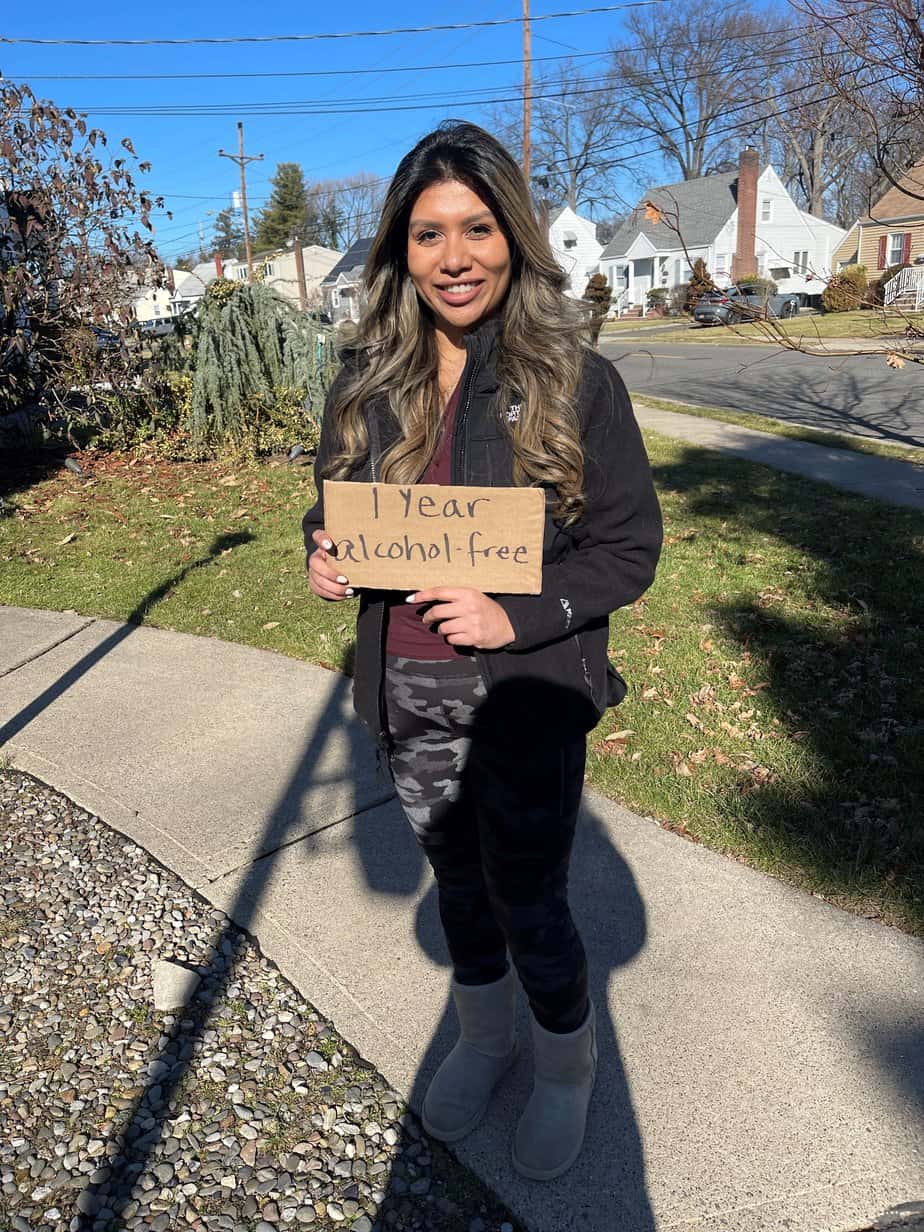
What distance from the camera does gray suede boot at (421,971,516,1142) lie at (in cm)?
206

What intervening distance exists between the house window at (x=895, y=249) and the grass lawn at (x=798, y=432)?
88.8ft

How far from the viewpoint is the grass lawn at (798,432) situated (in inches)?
352

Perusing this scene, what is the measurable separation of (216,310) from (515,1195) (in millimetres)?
9397

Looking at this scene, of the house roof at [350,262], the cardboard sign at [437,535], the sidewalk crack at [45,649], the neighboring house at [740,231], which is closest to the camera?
the cardboard sign at [437,535]

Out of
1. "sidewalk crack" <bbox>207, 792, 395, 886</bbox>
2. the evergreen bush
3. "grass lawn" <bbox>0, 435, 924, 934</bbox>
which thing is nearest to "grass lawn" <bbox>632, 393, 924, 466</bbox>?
"grass lawn" <bbox>0, 435, 924, 934</bbox>

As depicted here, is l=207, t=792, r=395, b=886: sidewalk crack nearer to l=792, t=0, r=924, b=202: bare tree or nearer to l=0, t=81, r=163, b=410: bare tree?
l=792, t=0, r=924, b=202: bare tree

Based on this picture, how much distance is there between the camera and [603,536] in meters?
1.70

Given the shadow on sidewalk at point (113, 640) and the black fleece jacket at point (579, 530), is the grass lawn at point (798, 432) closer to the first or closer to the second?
the shadow on sidewalk at point (113, 640)

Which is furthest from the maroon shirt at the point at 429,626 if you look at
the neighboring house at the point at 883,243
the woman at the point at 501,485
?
the neighboring house at the point at 883,243

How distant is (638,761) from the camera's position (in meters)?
3.60

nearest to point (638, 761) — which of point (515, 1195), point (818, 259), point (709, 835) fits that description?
point (709, 835)

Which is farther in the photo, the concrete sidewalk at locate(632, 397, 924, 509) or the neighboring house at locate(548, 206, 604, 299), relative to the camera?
the neighboring house at locate(548, 206, 604, 299)

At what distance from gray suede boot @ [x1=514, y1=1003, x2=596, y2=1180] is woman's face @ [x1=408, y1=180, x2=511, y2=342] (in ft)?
5.07

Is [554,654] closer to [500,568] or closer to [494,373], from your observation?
[500,568]
